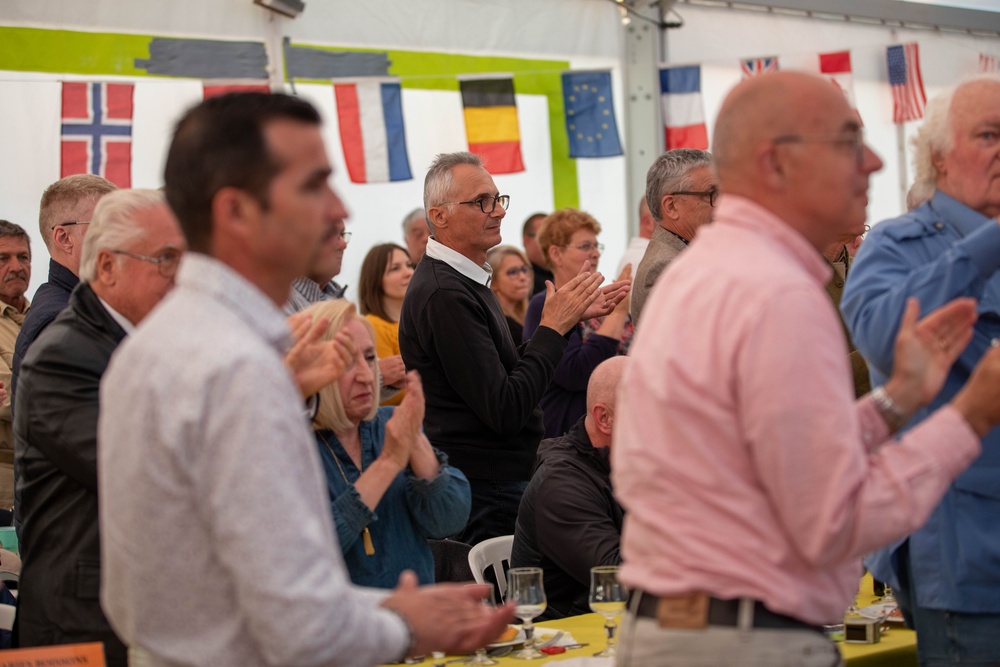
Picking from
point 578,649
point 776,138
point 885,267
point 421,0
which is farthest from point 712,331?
point 421,0

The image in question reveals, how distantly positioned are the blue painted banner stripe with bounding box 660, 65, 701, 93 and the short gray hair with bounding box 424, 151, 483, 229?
393 centimetres

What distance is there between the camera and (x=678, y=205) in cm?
363

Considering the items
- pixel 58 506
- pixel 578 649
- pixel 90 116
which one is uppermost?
pixel 90 116

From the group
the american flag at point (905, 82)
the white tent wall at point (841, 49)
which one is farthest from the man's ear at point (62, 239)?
the american flag at point (905, 82)

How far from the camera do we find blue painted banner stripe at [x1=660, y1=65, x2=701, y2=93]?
7.51m

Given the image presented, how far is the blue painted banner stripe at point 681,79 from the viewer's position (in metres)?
7.51

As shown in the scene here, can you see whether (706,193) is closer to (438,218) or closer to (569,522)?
(438,218)

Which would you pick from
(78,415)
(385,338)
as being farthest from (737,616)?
(385,338)

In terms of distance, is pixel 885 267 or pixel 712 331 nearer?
pixel 712 331

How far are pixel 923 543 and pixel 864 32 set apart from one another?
22.9 feet

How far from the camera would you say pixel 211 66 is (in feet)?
20.2

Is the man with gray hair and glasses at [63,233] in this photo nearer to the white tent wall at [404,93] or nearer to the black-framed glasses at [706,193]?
the black-framed glasses at [706,193]

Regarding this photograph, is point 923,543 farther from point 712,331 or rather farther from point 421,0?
point 421,0

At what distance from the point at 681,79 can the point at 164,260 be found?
572 centimetres
